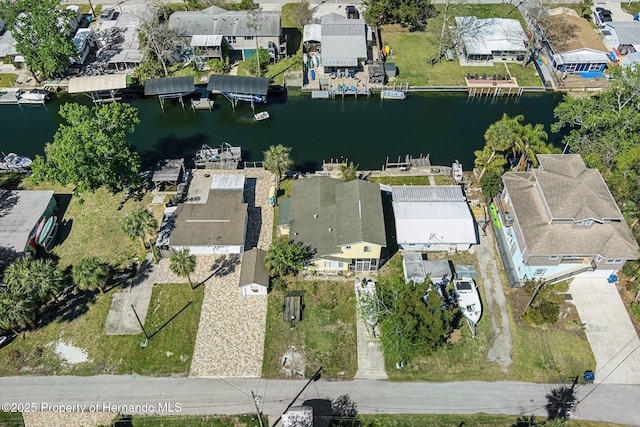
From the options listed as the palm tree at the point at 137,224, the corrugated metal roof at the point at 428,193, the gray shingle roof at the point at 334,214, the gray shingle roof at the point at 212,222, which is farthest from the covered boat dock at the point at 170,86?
the corrugated metal roof at the point at 428,193

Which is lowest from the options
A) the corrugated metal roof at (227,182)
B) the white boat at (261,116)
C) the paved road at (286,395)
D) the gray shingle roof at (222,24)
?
the paved road at (286,395)

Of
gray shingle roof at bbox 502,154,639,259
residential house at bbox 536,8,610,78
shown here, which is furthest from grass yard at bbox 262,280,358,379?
residential house at bbox 536,8,610,78

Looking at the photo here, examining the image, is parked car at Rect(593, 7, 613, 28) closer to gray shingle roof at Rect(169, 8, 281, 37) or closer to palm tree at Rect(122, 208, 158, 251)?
gray shingle roof at Rect(169, 8, 281, 37)

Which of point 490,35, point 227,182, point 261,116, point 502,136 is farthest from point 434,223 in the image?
point 490,35

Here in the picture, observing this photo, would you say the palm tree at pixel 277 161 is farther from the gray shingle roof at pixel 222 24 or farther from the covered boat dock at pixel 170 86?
the gray shingle roof at pixel 222 24

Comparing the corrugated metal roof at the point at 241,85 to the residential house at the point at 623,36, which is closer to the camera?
the corrugated metal roof at the point at 241,85

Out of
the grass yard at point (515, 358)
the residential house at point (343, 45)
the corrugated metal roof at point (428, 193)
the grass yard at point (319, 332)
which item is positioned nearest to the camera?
the grass yard at point (515, 358)
